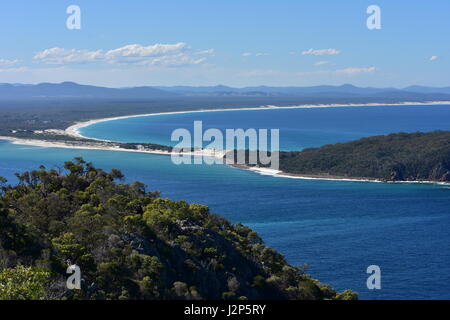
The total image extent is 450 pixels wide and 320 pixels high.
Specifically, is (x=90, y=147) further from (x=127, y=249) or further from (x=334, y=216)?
(x=127, y=249)

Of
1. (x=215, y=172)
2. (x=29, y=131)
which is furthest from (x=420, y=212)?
(x=29, y=131)

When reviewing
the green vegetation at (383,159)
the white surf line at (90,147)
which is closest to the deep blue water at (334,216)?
the green vegetation at (383,159)

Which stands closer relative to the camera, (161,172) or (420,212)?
(420,212)

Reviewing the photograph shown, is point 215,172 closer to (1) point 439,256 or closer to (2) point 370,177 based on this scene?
(2) point 370,177

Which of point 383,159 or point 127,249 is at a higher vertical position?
point 127,249

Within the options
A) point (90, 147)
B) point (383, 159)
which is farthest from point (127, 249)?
point (90, 147)
